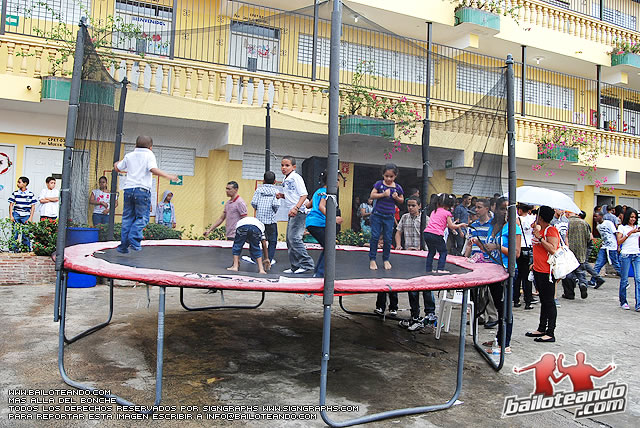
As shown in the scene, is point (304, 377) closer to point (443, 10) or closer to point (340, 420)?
point (340, 420)

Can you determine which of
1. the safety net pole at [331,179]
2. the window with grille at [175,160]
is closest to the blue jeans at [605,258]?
the window with grille at [175,160]

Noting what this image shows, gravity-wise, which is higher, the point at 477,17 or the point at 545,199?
the point at 477,17

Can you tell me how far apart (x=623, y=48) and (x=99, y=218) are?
16762mm

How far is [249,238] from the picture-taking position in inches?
174

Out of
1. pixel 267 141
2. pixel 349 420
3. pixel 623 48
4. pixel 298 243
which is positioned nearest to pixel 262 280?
pixel 349 420

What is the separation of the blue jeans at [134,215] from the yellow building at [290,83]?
373mm

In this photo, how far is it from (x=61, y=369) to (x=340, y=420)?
6.51ft

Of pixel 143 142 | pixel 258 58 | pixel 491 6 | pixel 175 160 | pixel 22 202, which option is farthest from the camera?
pixel 491 6

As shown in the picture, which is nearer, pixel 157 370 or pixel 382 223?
pixel 157 370

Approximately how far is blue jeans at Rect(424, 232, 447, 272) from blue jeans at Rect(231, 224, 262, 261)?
59.9 inches

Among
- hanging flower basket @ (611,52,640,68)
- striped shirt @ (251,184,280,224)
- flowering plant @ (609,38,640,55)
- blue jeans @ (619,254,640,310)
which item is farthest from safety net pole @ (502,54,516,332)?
flowering plant @ (609,38,640,55)

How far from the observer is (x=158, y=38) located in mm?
4738

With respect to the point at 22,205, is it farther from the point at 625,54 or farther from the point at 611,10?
A: the point at 611,10

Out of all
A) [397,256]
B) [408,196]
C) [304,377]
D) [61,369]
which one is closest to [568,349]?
[397,256]
